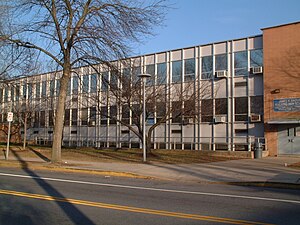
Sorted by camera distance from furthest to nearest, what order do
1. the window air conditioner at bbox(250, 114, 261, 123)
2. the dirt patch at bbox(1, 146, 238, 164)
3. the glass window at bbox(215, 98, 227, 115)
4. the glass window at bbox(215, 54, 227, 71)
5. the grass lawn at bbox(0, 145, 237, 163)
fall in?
the glass window at bbox(215, 54, 227, 71), the glass window at bbox(215, 98, 227, 115), the window air conditioner at bbox(250, 114, 261, 123), the grass lawn at bbox(0, 145, 237, 163), the dirt patch at bbox(1, 146, 238, 164)

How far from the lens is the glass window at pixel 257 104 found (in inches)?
1161

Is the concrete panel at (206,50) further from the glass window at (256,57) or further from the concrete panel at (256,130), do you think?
the concrete panel at (256,130)

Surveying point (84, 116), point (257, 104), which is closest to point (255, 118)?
point (257, 104)

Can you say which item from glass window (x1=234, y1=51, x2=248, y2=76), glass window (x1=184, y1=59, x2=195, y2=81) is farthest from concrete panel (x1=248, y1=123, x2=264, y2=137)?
glass window (x1=184, y1=59, x2=195, y2=81)

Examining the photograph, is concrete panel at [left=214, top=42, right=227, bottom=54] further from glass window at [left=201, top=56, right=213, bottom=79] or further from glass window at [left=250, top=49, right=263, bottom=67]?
glass window at [left=250, top=49, right=263, bottom=67]

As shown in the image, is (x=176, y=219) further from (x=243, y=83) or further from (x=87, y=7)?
(x=243, y=83)

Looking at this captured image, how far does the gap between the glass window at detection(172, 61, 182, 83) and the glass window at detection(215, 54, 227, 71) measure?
12.7 feet

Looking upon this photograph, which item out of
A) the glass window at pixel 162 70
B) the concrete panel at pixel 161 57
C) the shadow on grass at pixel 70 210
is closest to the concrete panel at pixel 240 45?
the glass window at pixel 162 70

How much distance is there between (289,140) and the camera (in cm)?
2714

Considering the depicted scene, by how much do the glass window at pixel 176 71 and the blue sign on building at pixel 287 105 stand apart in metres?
10.2

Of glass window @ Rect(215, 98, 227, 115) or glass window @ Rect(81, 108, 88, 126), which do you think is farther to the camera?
glass window @ Rect(81, 108, 88, 126)

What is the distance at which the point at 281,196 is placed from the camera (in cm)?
1026

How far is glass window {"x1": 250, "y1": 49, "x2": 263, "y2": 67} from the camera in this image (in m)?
29.7

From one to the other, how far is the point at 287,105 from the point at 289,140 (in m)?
2.65
